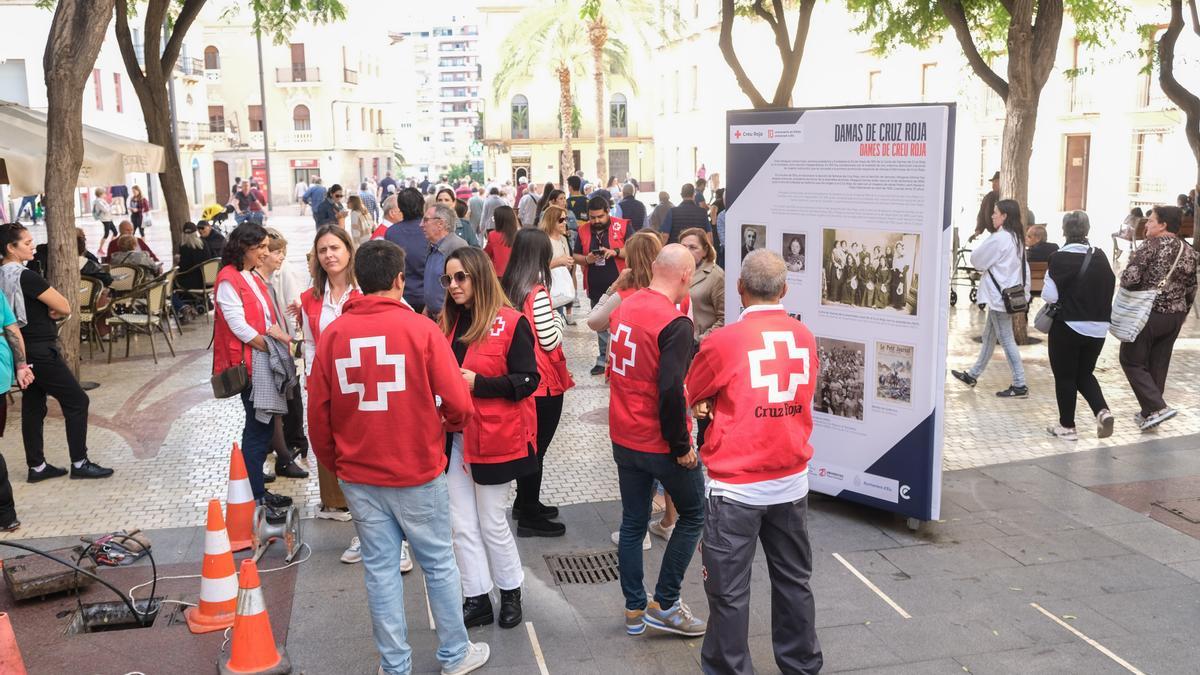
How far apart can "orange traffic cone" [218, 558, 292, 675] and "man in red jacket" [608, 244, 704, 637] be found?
4.98 ft

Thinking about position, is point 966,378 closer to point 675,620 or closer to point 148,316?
point 675,620

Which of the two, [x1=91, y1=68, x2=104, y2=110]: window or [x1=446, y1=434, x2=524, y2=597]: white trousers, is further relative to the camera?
[x1=91, y1=68, x2=104, y2=110]: window

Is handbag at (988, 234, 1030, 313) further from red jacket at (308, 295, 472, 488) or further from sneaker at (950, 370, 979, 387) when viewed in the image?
red jacket at (308, 295, 472, 488)

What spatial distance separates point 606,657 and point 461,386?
1.39 meters

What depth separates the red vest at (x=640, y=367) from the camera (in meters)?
4.37

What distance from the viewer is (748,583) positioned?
408 cm

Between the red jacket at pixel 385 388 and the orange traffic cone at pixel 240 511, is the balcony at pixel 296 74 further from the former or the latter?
the red jacket at pixel 385 388

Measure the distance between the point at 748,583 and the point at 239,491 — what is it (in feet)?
9.28

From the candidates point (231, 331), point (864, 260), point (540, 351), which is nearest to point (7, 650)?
point (540, 351)

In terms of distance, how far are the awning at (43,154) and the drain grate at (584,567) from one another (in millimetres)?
6747

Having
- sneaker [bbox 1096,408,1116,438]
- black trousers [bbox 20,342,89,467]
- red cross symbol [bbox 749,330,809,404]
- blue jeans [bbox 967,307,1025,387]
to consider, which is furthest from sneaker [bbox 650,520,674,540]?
blue jeans [bbox 967,307,1025,387]

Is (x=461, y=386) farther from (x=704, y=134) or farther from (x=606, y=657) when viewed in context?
(x=704, y=134)

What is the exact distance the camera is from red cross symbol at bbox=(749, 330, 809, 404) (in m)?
3.95

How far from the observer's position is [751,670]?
4.09 m
